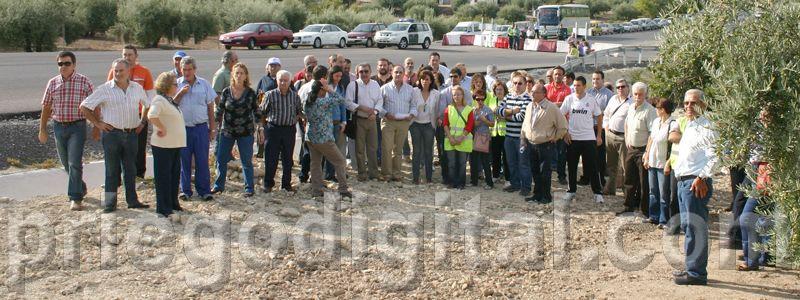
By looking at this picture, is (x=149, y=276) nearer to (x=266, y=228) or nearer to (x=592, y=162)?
(x=266, y=228)

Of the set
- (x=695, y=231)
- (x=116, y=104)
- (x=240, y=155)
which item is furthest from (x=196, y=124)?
(x=695, y=231)

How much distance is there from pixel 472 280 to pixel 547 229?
2.15m

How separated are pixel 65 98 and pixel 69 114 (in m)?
0.17

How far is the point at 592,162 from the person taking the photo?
35.2 ft

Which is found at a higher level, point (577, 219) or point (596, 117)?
point (596, 117)

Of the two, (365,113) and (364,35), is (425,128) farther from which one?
(364,35)

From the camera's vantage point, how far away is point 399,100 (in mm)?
10914

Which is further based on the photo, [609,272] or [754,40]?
[609,272]

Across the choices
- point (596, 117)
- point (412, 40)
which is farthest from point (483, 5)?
point (596, 117)

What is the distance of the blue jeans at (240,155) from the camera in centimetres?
970

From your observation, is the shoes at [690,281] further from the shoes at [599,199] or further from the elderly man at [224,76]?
the elderly man at [224,76]

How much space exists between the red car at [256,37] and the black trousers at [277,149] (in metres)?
30.7

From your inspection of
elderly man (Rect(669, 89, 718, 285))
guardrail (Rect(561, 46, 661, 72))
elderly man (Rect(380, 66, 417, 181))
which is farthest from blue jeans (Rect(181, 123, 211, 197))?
guardrail (Rect(561, 46, 661, 72))

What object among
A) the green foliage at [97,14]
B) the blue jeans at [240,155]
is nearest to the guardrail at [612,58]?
the blue jeans at [240,155]
